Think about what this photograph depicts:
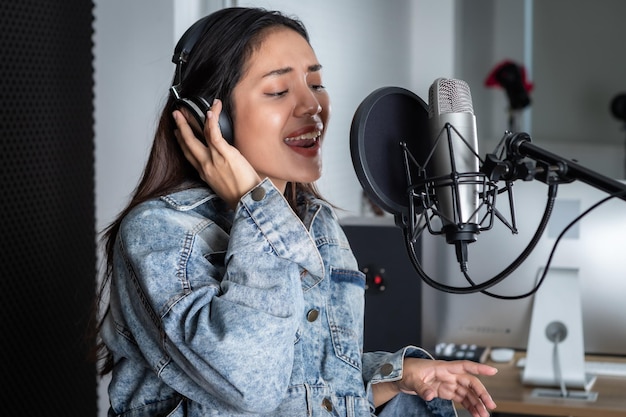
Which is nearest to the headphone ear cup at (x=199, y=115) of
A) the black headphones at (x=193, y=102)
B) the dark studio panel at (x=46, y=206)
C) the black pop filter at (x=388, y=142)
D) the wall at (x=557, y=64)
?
the black headphones at (x=193, y=102)

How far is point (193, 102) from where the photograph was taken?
1271mm

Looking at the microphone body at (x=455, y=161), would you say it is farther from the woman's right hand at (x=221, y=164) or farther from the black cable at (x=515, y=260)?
the woman's right hand at (x=221, y=164)

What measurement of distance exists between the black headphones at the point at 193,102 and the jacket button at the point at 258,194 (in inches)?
5.0

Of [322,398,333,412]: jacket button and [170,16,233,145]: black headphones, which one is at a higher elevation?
[170,16,233,145]: black headphones

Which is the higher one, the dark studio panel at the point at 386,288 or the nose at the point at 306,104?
the nose at the point at 306,104

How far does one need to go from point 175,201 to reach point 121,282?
138 mm

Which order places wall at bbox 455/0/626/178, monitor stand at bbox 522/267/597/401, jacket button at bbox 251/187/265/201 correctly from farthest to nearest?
wall at bbox 455/0/626/178, monitor stand at bbox 522/267/597/401, jacket button at bbox 251/187/265/201

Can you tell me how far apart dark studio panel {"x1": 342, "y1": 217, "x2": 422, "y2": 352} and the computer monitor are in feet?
0.12

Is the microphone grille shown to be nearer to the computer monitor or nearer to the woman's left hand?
the woman's left hand

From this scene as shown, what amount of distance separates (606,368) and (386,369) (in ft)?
3.16

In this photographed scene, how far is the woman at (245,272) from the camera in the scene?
3.63 feet

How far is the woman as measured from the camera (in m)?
1.11

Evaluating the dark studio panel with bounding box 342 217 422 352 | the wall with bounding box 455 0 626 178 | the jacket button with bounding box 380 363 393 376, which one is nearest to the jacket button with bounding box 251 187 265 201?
the jacket button with bounding box 380 363 393 376

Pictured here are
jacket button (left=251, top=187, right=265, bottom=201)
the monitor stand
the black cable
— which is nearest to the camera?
the black cable
